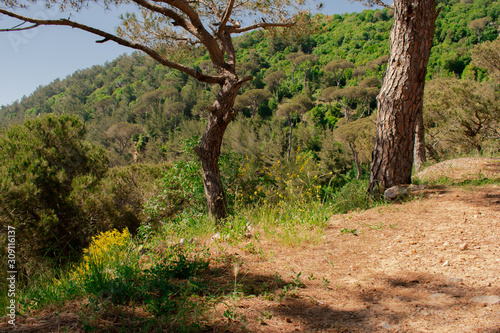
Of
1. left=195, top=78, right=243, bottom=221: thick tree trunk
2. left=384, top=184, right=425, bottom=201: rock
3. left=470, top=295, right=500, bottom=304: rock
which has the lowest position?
left=470, top=295, right=500, bottom=304: rock

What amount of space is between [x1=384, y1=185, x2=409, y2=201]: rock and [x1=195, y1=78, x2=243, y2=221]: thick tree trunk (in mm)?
2071

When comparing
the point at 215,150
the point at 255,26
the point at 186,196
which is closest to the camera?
the point at 215,150

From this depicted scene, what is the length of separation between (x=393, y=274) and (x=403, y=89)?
7.84 ft

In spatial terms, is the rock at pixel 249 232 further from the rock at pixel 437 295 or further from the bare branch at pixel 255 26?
the bare branch at pixel 255 26

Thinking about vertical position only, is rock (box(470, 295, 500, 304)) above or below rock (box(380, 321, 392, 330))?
below

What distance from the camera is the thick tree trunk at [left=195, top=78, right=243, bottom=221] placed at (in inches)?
169

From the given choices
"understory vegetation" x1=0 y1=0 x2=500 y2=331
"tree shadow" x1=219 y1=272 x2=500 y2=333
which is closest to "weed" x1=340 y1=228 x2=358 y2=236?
"understory vegetation" x1=0 y1=0 x2=500 y2=331

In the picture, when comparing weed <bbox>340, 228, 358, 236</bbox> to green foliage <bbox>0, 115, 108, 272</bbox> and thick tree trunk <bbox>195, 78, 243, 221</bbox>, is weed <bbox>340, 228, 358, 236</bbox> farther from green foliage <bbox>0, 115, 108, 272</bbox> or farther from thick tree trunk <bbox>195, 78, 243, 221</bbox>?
green foliage <bbox>0, 115, 108, 272</bbox>

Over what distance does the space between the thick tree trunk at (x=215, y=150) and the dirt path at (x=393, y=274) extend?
1.70m

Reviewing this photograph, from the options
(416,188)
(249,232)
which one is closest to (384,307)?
(249,232)

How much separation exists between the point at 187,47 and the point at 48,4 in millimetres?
2621

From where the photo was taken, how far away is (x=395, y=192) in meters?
3.52

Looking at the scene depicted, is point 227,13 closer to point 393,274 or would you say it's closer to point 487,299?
point 393,274

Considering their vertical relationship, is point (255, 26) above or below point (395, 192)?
above
